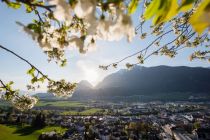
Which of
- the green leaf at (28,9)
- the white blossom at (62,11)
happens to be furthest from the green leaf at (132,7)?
the green leaf at (28,9)

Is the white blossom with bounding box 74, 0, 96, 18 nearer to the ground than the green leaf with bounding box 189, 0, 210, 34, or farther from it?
farther from it

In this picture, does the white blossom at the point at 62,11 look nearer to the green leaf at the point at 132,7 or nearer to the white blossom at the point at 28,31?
the green leaf at the point at 132,7

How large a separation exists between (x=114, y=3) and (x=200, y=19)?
1.45 ft

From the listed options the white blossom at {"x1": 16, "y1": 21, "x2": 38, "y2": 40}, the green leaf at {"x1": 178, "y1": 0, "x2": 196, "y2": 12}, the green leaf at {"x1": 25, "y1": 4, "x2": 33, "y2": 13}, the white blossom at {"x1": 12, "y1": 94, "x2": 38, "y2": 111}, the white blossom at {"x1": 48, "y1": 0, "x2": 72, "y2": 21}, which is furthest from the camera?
the white blossom at {"x1": 12, "y1": 94, "x2": 38, "y2": 111}

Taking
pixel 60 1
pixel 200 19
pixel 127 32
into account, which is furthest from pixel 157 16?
pixel 60 1

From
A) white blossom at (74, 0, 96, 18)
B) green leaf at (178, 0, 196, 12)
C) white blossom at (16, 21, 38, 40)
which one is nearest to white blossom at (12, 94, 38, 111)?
white blossom at (16, 21, 38, 40)

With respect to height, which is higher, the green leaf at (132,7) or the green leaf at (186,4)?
the green leaf at (132,7)

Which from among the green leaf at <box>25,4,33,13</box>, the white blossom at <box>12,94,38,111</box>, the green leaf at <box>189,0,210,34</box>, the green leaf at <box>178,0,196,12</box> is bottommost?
the white blossom at <box>12,94,38,111</box>

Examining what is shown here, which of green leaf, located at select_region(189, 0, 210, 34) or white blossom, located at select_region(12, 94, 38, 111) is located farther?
white blossom, located at select_region(12, 94, 38, 111)

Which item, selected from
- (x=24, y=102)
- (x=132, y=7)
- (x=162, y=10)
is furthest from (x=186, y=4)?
(x=24, y=102)

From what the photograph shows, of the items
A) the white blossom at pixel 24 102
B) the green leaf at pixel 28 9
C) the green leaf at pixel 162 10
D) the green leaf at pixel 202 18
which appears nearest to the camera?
the green leaf at pixel 202 18

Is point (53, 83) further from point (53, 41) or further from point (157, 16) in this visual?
point (157, 16)

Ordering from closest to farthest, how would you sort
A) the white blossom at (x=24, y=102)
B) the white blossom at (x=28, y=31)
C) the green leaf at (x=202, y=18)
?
the green leaf at (x=202, y=18), the white blossom at (x=28, y=31), the white blossom at (x=24, y=102)

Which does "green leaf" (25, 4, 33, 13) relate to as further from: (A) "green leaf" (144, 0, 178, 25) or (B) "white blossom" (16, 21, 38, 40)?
(A) "green leaf" (144, 0, 178, 25)
